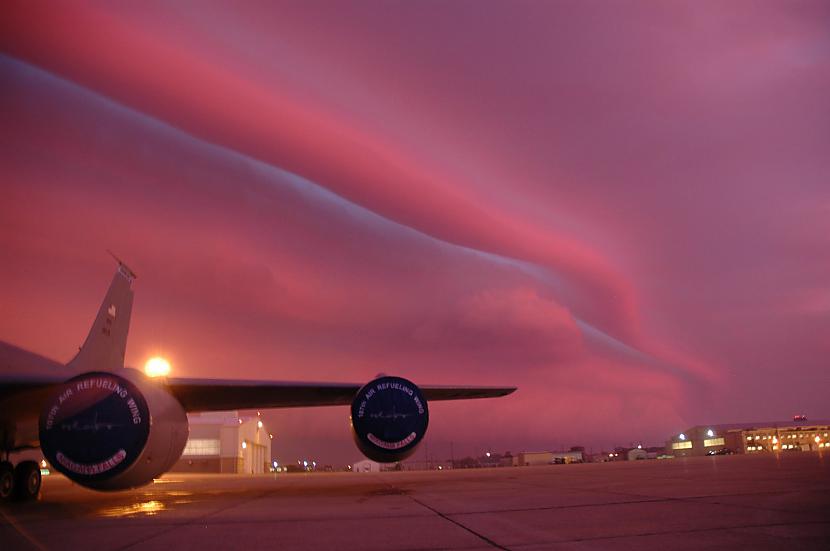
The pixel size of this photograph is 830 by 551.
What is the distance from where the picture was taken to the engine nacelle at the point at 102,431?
33.0 feet

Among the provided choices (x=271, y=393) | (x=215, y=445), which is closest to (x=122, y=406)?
(x=271, y=393)

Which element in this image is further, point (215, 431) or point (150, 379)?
point (215, 431)

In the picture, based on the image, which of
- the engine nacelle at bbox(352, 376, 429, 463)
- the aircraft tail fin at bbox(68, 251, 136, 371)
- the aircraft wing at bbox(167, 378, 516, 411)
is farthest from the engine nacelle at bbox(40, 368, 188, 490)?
the aircraft tail fin at bbox(68, 251, 136, 371)

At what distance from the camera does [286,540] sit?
21.1 ft

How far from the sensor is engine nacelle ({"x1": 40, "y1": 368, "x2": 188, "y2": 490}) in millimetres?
10070

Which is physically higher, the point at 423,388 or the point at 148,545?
the point at 423,388

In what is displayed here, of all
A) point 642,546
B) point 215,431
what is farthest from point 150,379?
point 215,431

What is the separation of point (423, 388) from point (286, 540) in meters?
8.70

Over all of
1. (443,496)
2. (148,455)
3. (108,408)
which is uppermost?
(108,408)

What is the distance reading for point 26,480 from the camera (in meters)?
14.0

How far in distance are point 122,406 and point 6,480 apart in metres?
5.39

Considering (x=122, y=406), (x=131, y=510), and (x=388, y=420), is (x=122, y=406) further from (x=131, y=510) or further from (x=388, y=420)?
(x=388, y=420)

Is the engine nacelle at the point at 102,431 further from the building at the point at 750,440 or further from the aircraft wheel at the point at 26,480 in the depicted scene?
the building at the point at 750,440

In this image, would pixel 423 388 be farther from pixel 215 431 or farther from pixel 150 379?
pixel 215 431
